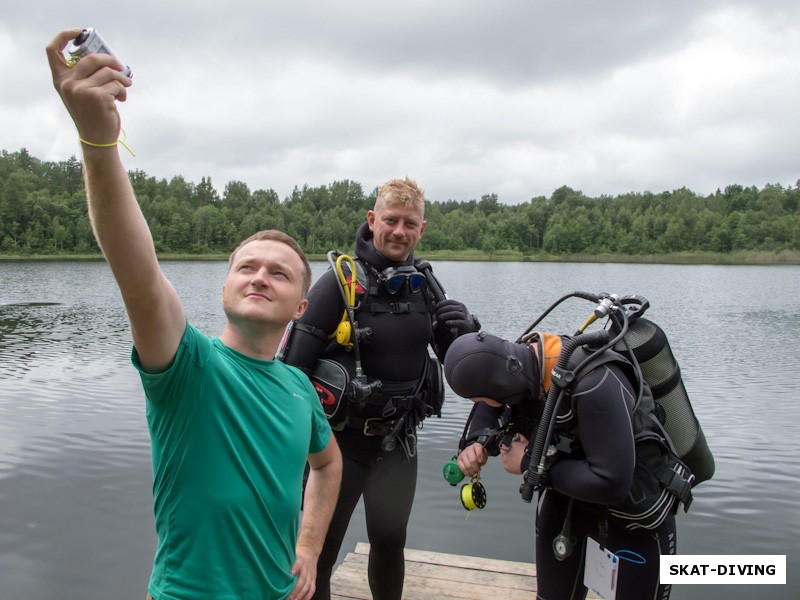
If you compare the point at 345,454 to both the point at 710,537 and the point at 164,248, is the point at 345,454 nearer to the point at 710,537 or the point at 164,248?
the point at 710,537

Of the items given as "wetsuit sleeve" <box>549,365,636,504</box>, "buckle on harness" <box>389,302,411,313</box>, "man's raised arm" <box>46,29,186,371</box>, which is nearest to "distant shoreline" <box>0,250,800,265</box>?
"buckle on harness" <box>389,302,411,313</box>

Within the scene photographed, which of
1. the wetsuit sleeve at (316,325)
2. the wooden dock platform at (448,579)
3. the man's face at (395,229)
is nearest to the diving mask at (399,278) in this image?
the man's face at (395,229)

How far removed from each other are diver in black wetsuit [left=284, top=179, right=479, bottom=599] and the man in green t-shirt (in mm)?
1082

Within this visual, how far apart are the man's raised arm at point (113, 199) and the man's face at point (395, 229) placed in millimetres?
1971

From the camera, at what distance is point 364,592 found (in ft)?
11.5

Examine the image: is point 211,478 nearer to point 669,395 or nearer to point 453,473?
point 453,473

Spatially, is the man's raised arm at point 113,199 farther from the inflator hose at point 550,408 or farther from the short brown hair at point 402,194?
the short brown hair at point 402,194

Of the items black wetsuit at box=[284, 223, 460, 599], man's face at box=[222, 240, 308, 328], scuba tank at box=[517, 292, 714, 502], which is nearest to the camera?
man's face at box=[222, 240, 308, 328]

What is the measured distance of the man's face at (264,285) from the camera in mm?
→ 1659

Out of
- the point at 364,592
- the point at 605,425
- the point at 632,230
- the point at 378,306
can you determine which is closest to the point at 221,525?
the point at 605,425

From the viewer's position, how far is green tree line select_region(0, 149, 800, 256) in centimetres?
6956

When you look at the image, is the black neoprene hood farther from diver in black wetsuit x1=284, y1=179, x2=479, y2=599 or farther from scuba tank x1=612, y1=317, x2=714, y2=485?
diver in black wetsuit x1=284, y1=179, x2=479, y2=599

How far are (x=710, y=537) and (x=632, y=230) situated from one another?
9090 centimetres

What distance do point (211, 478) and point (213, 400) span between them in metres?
0.19
